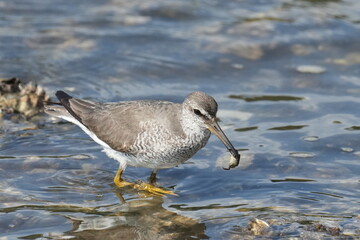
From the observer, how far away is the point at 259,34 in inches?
543

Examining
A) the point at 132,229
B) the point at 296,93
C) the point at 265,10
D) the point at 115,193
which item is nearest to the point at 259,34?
the point at 265,10

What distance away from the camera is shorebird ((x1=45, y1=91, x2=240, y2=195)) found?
799 cm

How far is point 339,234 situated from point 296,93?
4.85 metres

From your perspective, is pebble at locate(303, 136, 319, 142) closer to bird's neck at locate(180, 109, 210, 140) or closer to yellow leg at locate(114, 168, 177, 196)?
bird's neck at locate(180, 109, 210, 140)

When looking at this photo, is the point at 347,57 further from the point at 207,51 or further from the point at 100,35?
the point at 100,35

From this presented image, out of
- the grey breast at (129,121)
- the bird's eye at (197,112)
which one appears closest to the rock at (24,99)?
the grey breast at (129,121)

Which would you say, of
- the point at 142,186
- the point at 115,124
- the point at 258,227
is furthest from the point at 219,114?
the point at 258,227

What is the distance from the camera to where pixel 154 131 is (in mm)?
8242

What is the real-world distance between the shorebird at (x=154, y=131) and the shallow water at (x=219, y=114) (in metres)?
0.40

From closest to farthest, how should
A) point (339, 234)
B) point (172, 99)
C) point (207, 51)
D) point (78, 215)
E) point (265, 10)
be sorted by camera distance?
1. point (339, 234)
2. point (78, 215)
3. point (172, 99)
4. point (207, 51)
5. point (265, 10)

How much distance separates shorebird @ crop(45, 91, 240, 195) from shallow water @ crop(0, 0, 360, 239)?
1.32 feet

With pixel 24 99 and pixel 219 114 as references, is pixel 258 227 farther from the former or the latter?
pixel 24 99

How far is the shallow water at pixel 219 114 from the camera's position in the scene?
7574 millimetres

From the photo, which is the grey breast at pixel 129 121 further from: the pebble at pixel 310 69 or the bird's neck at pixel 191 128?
the pebble at pixel 310 69
